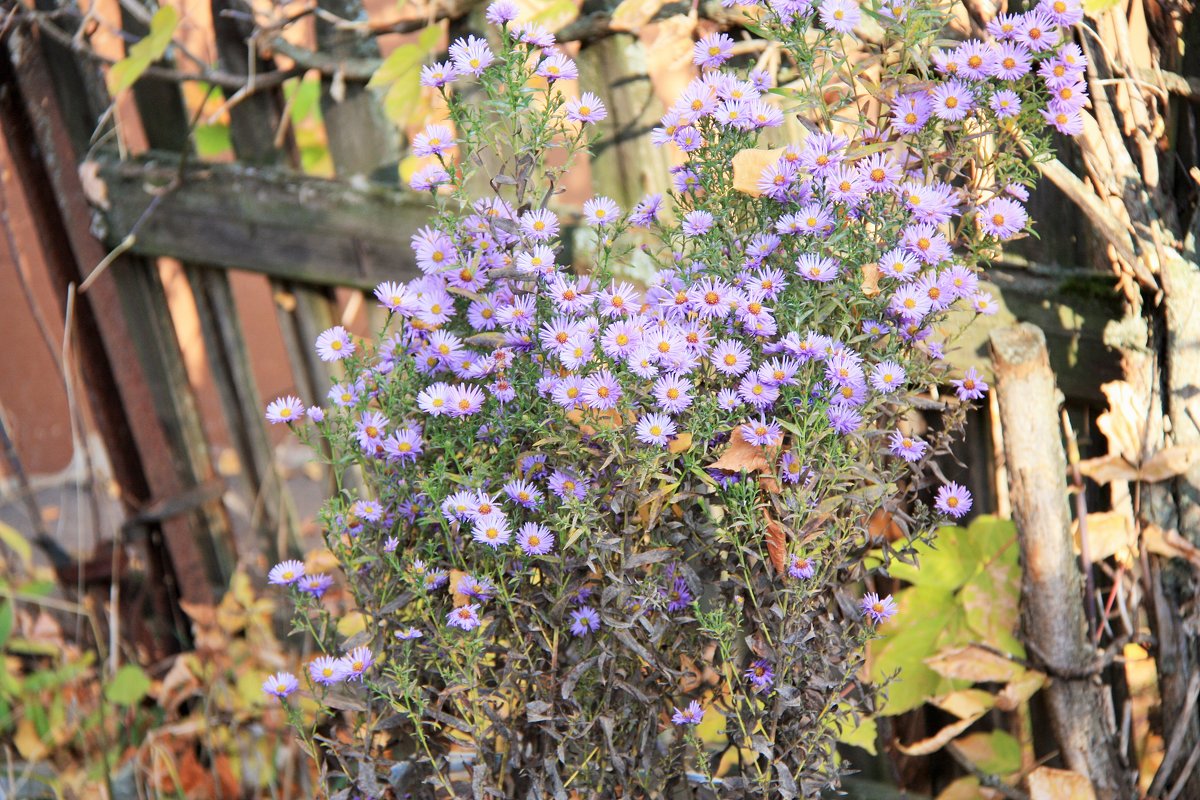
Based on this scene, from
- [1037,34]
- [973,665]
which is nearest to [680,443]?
[1037,34]

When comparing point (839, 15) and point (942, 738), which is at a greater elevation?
point (839, 15)

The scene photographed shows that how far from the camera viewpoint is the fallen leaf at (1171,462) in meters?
1.50

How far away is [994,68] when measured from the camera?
3.78 ft

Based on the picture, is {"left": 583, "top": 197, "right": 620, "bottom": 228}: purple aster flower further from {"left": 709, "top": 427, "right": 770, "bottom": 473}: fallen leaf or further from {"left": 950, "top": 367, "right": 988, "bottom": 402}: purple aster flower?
{"left": 950, "top": 367, "right": 988, "bottom": 402}: purple aster flower

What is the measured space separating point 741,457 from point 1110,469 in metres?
0.69

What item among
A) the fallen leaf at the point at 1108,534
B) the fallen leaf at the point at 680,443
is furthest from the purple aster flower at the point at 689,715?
the fallen leaf at the point at 1108,534

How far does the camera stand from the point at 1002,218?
1210 millimetres

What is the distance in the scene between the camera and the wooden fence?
213 cm

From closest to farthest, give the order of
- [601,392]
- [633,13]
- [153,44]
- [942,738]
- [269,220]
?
1. [601,392]
2. [942,738]
3. [633,13]
4. [153,44]
5. [269,220]

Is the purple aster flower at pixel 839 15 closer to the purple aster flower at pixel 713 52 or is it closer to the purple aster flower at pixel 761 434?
the purple aster flower at pixel 713 52

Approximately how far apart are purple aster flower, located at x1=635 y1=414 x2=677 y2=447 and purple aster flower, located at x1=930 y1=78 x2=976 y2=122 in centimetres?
43

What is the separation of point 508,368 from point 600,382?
163 millimetres

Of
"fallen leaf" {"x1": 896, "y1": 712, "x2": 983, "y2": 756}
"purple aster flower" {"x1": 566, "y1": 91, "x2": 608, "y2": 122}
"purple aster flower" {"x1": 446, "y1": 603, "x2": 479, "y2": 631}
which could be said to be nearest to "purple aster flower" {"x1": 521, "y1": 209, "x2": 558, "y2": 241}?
"purple aster flower" {"x1": 566, "y1": 91, "x2": 608, "y2": 122}

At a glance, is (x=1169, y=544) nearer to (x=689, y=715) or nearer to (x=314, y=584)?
(x=689, y=715)
